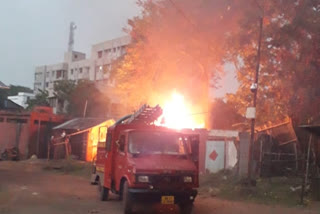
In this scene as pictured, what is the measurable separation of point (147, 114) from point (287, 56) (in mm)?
12570

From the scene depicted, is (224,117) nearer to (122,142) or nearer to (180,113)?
(180,113)

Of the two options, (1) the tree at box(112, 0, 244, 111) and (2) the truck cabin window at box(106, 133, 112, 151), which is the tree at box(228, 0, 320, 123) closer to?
(1) the tree at box(112, 0, 244, 111)

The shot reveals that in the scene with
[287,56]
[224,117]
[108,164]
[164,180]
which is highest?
[287,56]

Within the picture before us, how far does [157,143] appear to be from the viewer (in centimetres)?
1075

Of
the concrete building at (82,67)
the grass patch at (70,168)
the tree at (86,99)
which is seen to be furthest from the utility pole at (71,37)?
the grass patch at (70,168)

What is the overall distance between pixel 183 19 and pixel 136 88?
723 cm

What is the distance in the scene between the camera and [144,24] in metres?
30.1

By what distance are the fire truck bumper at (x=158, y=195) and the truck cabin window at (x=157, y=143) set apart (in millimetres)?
1187

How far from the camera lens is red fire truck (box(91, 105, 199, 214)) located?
9703mm

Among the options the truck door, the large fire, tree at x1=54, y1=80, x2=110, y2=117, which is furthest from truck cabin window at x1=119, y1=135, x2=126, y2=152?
tree at x1=54, y1=80, x2=110, y2=117

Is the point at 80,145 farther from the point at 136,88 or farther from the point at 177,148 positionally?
the point at 177,148

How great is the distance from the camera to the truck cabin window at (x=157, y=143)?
10625 millimetres

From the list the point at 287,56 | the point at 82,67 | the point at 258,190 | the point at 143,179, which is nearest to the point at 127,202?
the point at 143,179

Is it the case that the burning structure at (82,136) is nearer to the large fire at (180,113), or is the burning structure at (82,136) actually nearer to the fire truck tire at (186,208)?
the large fire at (180,113)
